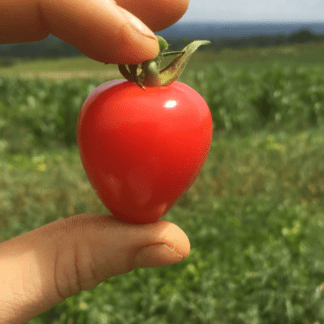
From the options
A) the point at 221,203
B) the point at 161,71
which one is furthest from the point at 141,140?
the point at 221,203

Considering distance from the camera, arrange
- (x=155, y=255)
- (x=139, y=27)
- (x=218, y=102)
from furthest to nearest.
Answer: (x=218, y=102) < (x=155, y=255) < (x=139, y=27)

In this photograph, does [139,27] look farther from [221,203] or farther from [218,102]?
[218,102]

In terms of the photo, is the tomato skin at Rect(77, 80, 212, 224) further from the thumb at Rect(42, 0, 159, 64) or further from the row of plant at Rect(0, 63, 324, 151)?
the row of plant at Rect(0, 63, 324, 151)

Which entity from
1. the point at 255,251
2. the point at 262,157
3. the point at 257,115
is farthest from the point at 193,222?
the point at 257,115

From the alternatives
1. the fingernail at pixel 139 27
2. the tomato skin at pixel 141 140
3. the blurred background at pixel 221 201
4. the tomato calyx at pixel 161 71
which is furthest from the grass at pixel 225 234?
the fingernail at pixel 139 27

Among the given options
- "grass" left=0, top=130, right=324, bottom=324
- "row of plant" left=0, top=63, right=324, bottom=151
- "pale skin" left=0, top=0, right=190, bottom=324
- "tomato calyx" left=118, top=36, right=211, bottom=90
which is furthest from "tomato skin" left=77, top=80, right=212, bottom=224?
"row of plant" left=0, top=63, right=324, bottom=151

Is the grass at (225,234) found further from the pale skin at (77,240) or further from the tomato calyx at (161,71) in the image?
the tomato calyx at (161,71)

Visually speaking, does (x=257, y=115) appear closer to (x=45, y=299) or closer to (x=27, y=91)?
(x=27, y=91)
